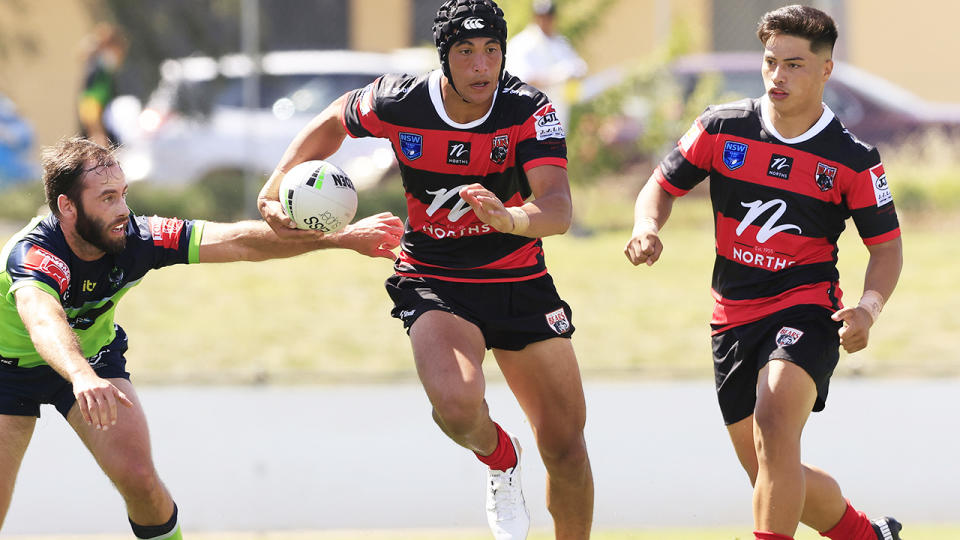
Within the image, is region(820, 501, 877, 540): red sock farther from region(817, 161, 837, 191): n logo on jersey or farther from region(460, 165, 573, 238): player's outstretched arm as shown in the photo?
region(460, 165, 573, 238): player's outstretched arm

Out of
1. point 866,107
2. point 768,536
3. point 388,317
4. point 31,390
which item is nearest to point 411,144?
point 31,390

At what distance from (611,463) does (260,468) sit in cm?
198

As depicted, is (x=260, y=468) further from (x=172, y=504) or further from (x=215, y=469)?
(x=172, y=504)

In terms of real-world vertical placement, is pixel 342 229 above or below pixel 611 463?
above

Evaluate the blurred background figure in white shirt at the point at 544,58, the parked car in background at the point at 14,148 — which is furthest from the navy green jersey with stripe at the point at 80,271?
the parked car in background at the point at 14,148

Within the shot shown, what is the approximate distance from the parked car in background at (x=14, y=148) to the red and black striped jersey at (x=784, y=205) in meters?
11.4

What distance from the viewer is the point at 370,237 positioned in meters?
5.48

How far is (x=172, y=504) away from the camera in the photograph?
5.27 meters

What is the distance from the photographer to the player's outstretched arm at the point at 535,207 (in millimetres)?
4809

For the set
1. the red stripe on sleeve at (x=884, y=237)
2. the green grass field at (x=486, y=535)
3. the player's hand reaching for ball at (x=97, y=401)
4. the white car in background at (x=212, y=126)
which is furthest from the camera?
the white car in background at (x=212, y=126)

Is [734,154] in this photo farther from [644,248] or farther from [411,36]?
[411,36]

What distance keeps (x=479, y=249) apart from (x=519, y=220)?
0.51 metres

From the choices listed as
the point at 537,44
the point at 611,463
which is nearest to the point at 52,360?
the point at 611,463

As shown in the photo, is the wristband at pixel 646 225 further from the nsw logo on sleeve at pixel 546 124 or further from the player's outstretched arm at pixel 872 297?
the player's outstretched arm at pixel 872 297
